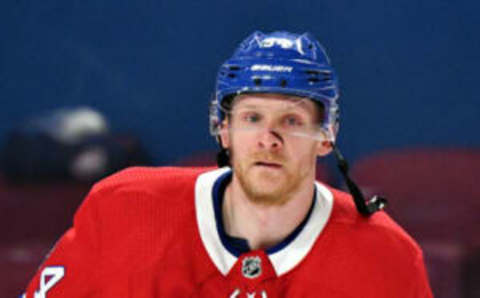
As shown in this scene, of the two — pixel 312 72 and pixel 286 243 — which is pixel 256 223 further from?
pixel 312 72

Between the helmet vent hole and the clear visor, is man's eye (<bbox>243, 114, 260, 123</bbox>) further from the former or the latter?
the helmet vent hole

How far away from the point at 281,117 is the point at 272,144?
0.21 feet

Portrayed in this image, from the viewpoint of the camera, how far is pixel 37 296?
5.57ft

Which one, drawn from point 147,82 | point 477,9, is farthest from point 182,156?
point 477,9

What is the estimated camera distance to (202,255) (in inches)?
64.1

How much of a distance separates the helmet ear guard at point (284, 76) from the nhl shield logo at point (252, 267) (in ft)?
0.75

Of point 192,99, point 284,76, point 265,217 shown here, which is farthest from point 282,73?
point 192,99

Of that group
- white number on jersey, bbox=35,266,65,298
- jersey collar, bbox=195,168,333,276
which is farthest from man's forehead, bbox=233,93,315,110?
white number on jersey, bbox=35,266,65,298

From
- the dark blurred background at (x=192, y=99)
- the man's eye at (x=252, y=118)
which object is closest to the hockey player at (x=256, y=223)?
the man's eye at (x=252, y=118)

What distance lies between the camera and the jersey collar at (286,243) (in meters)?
1.60

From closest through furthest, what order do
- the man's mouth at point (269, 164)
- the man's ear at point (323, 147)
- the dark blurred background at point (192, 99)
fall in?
1. the man's mouth at point (269, 164)
2. the man's ear at point (323, 147)
3. the dark blurred background at point (192, 99)

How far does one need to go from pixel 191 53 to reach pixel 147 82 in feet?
0.60

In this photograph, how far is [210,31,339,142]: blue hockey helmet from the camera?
5.07ft

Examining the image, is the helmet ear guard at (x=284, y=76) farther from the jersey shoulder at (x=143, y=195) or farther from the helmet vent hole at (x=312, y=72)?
the jersey shoulder at (x=143, y=195)
